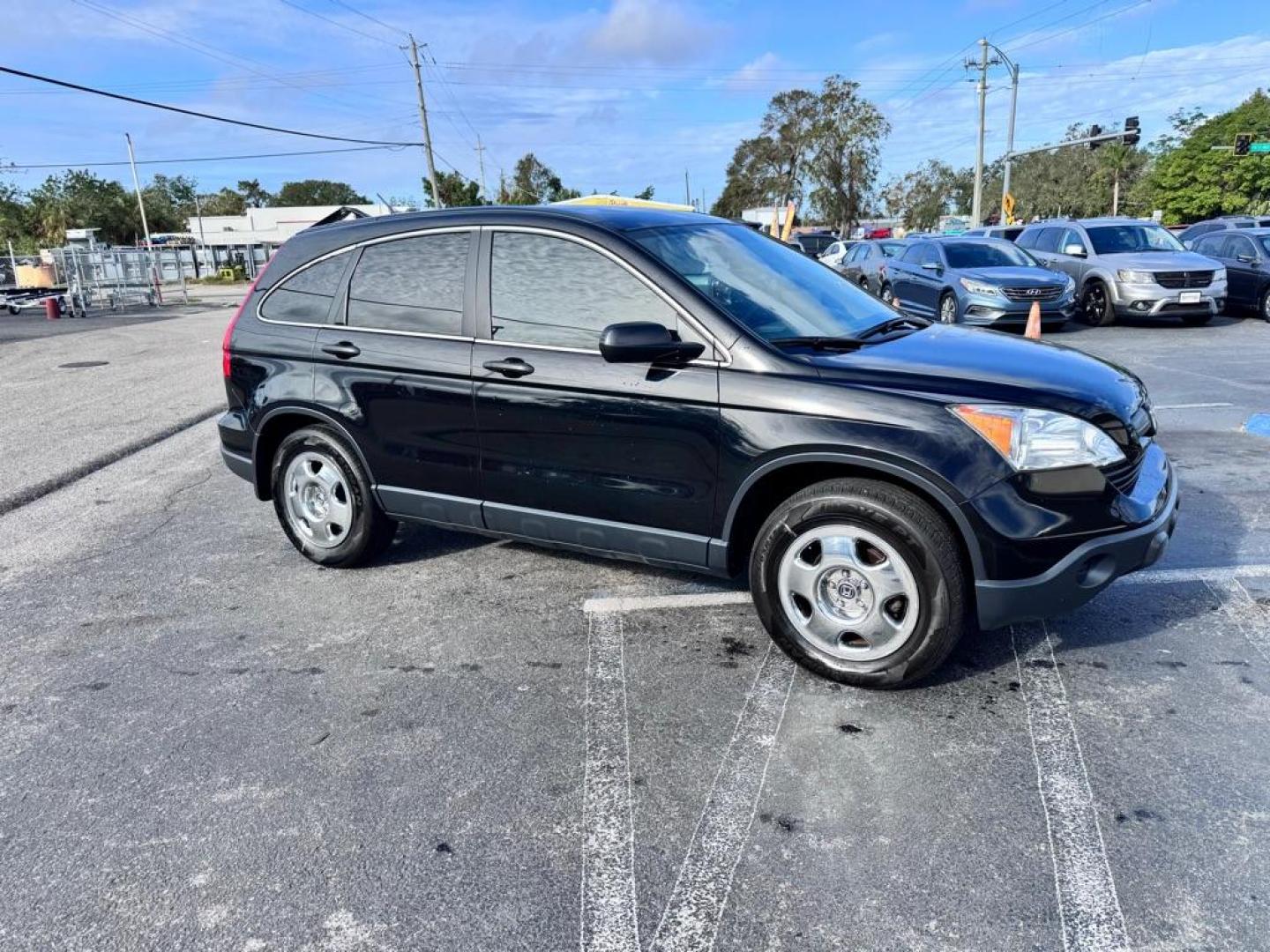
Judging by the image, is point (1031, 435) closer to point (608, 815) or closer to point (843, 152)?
point (608, 815)

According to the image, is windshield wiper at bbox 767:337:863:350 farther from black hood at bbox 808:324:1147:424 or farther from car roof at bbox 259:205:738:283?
car roof at bbox 259:205:738:283

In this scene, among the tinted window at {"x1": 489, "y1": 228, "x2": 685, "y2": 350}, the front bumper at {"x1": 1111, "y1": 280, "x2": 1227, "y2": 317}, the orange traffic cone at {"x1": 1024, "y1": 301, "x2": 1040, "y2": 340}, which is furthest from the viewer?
the front bumper at {"x1": 1111, "y1": 280, "x2": 1227, "y2": 317}

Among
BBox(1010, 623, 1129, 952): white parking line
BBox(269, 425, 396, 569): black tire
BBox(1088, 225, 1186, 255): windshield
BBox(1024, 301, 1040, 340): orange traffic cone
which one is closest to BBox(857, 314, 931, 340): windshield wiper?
BBox(1010, 623, 1129, 952): white parking line

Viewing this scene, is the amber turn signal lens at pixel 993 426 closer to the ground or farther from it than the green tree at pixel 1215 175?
closer to the ground

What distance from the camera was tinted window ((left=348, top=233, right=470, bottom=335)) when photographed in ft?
13.7

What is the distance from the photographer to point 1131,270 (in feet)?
46.4

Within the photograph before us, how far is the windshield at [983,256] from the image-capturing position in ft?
46.5

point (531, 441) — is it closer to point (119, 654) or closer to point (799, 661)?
point (799, 661)

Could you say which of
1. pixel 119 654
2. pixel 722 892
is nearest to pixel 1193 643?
pixel 722 892

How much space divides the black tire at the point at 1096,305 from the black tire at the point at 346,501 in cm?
1357

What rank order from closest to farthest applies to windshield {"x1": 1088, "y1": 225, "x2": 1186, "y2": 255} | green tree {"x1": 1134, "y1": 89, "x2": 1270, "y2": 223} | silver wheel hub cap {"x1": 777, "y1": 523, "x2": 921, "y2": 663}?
silver wheel hub cap {"x1": 777, "y1": 523, "x2": 921, "y2": 663}
windshield {"x1": 1088, "y1": 225, "x2": 1186, "y2": 255}
green tree {"x1": 1134, "y1": 89, "x2": 1270, "y2": 223}

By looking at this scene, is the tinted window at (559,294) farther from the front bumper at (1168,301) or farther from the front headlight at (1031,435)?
the front bumper at (1168,301)

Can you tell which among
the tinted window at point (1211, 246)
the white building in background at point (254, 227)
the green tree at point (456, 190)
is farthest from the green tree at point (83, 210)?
the tinted window at point (1211, 246)

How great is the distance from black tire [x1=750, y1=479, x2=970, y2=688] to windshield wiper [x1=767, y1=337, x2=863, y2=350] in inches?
23.4
